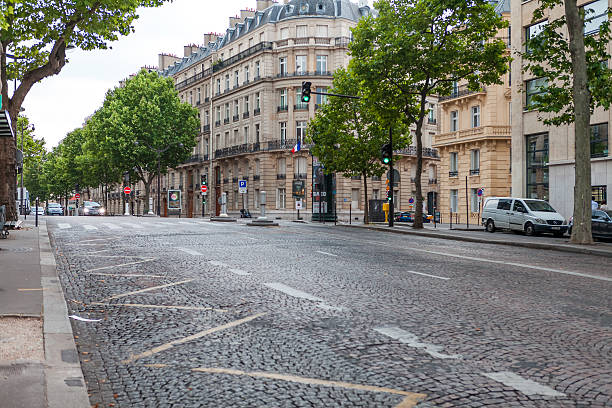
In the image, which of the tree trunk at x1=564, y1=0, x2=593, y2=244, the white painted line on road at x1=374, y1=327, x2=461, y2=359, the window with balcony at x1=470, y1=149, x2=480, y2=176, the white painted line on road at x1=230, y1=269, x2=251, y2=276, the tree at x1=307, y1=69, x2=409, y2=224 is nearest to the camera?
the white painted line on road at x1=374, y1=327, x2=461, y2=359

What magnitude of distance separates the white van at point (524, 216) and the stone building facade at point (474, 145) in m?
11.3

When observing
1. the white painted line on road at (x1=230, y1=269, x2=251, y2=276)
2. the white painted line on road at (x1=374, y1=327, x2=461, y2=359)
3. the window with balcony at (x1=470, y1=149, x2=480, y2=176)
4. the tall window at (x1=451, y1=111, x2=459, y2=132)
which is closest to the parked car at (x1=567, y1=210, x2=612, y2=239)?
the white painted line on road at (x1=230, y1=269, x2=251, y2=276)

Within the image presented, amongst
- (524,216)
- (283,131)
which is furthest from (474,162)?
(283,131)

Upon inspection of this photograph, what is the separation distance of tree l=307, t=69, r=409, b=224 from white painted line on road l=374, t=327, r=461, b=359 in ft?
111

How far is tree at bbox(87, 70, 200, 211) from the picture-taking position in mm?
62375

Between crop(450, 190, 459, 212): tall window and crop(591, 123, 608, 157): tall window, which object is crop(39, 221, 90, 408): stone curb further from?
crop(450, 190, 459, 212): tall window

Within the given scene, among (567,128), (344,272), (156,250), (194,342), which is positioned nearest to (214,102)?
(567,128)

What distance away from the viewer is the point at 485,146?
145 feet

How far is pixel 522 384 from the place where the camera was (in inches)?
154

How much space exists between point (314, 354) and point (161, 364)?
3.61 feet

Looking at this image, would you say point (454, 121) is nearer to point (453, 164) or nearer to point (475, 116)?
point (475, 116)

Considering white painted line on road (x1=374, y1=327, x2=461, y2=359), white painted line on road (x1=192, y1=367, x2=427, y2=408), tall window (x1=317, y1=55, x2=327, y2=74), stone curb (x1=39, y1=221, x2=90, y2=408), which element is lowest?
white painted line on road (x1=192, y1=367, x2=427, y2=408)

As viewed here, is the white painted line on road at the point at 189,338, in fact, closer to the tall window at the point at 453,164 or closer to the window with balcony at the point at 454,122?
the tall window at the point at 453,164

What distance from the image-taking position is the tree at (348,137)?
4006 cm
